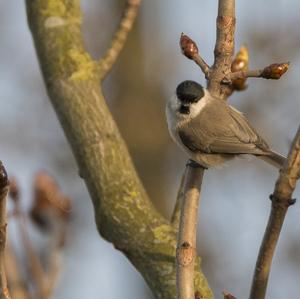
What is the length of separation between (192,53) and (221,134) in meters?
0.99

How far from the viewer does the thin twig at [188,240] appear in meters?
1.98

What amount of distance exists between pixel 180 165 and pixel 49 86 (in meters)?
4.65

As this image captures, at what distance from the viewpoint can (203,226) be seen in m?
7.44

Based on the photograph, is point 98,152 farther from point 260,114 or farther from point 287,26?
point 287,26

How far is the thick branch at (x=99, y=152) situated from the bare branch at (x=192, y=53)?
56cm

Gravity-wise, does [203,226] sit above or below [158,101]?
below

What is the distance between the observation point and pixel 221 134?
335cm

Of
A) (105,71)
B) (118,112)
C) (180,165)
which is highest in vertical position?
(118,112)

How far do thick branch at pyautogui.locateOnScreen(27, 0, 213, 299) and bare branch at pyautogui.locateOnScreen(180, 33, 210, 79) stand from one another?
56 centimetres

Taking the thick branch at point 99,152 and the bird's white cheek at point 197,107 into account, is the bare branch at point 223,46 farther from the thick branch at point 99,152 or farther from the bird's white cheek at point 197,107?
the bird's white cheek at point 197,107

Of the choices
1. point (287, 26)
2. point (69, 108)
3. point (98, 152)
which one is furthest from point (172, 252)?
point (287, 26)

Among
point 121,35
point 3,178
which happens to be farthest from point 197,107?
point 3,178

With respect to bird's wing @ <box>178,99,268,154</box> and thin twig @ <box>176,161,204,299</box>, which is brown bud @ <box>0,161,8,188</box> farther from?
bird's wing @ <box>178,99,268,154</box>

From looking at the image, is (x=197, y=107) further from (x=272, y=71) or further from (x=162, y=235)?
(x=272, y=71)
